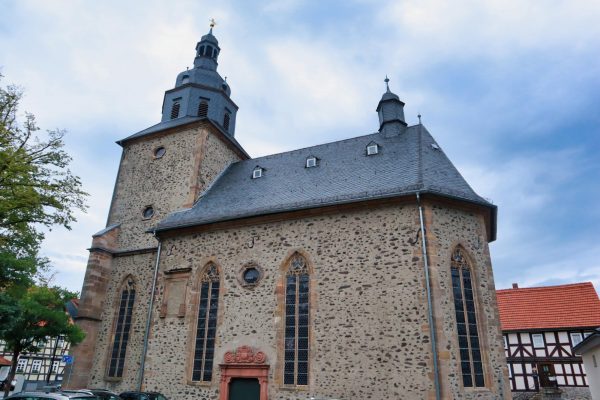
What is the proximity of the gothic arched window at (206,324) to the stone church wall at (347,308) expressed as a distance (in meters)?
0.25

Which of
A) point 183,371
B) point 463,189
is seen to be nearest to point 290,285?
point 183,371

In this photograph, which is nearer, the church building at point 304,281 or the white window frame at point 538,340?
the church building at point 304,281

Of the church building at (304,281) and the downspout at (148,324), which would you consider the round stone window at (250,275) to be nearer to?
the church building at (304,281)

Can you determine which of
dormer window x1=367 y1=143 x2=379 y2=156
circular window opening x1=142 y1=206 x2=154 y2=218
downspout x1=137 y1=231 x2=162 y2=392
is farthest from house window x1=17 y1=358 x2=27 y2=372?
dormer window x1=367 y1=143 x2=379 y2=156

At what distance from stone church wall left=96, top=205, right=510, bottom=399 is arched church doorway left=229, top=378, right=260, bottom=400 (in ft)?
1.63

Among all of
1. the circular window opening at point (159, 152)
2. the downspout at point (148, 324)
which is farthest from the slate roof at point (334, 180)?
the circular window opening at point (159, 152)

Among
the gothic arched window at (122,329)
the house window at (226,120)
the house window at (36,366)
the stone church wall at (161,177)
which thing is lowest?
the house window at (36,366)

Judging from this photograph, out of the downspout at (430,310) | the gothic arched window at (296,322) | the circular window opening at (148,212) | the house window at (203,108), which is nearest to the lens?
the downspout at (430,310)

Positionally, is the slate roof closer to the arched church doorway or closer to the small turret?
the small turret

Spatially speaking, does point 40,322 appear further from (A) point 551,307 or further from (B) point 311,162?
(A) point 551,307

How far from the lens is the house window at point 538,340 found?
66.2 feet

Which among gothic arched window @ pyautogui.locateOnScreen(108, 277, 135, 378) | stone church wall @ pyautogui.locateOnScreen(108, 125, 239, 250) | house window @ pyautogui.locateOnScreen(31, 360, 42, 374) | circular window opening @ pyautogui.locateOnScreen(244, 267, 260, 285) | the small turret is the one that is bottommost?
house window @ pyautogui.locateOnScreen(31, 360, 42, 374)

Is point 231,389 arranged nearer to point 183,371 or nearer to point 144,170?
point 183,371

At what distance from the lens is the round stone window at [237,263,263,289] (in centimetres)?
1305
